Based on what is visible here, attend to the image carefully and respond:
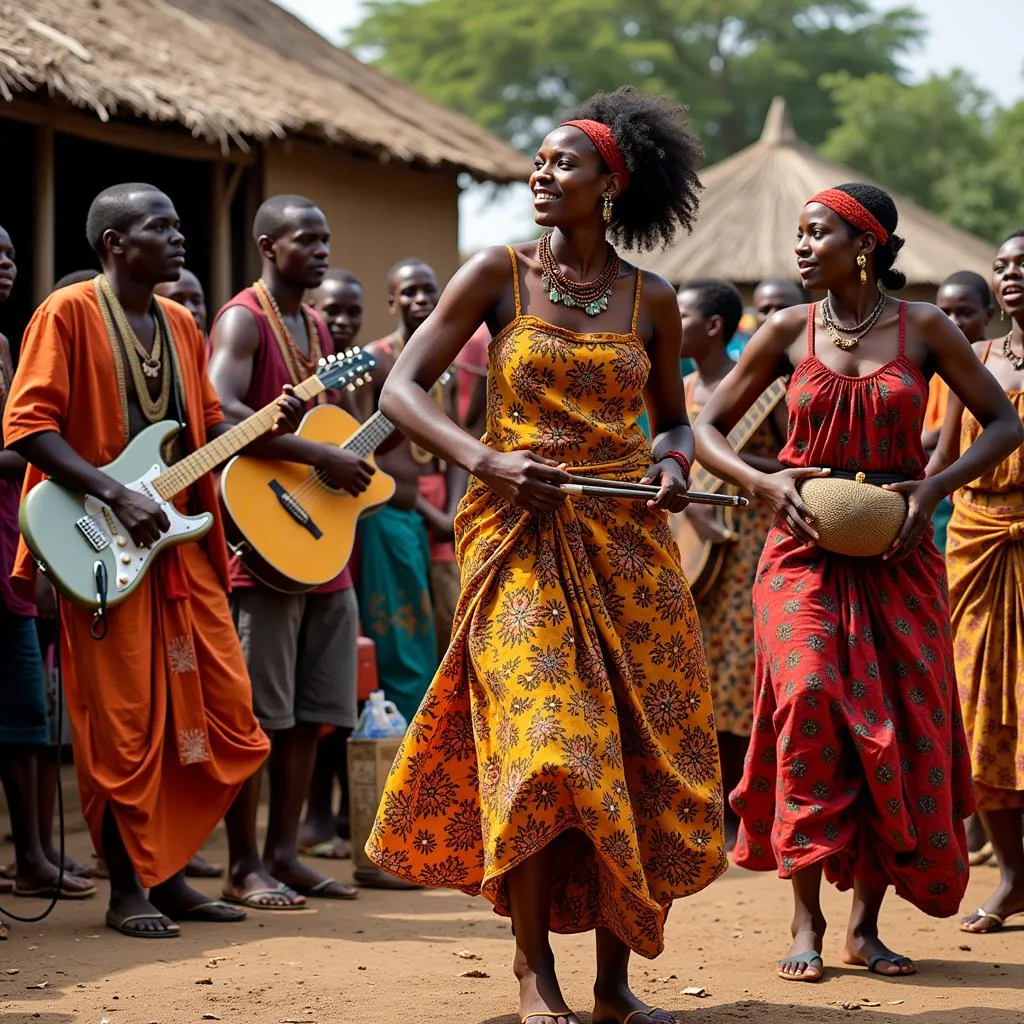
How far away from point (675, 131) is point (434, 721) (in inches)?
70.3

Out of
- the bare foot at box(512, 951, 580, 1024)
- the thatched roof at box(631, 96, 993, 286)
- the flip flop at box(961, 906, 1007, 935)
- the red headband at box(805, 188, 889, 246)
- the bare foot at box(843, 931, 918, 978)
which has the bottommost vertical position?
the flip flop at box(961, 906, 1007, 935)

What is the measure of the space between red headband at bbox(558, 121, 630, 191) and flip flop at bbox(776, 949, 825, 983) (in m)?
2.41

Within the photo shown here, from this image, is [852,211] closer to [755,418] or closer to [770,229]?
[755,418]

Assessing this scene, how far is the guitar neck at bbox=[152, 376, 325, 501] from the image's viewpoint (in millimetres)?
6191

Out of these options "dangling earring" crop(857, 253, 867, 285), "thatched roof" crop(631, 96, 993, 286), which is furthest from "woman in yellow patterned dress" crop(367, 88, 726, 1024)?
"thatched roof" crop(631, 96, 993, 286)

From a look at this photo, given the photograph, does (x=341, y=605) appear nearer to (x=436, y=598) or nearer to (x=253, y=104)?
(x=436, y=598)

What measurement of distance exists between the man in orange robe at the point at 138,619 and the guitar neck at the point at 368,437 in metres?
0.90

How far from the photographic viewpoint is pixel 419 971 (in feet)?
18.2

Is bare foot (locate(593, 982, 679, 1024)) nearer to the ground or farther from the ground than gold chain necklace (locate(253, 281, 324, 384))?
nearer to the ground

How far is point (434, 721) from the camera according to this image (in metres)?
4.82

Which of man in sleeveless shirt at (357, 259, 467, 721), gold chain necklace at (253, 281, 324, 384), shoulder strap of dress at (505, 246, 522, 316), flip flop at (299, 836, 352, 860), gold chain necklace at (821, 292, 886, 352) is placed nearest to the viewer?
shoulder strap of dress at (505, 246, 522, 316)

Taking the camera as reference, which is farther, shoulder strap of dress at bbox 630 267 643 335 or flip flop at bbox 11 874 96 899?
flip flop at bbox 11 874 96 899

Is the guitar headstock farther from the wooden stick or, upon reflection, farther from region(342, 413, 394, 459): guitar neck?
the wooden stick

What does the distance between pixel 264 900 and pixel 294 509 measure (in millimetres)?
1459
